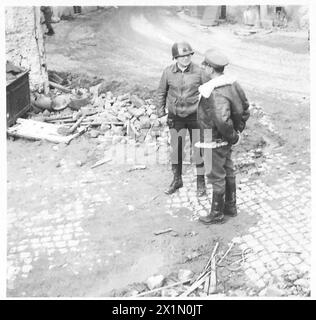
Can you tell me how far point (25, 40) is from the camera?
10367 millimetres

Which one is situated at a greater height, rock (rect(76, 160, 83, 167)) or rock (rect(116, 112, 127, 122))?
rock (rect(116, 112, 127, 122))

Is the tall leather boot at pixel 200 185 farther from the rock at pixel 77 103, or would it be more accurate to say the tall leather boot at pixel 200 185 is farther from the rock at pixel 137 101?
the rock at pixel 77 103

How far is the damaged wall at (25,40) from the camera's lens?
1012 cm

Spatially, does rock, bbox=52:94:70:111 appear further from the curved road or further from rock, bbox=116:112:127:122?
the curved road

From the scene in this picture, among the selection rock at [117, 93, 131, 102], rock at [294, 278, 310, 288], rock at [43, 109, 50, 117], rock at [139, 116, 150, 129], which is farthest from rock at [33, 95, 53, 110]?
rock at [294, 278, 310, 288]

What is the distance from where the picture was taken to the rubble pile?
9375mm

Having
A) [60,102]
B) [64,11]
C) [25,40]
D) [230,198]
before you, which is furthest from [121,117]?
[64,11]

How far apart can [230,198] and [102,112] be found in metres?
4.27

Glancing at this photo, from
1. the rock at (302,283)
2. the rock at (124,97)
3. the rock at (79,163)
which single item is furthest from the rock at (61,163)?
the rock at (302,283)

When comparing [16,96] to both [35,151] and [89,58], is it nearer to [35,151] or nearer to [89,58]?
[35,151]

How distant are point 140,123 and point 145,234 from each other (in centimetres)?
337

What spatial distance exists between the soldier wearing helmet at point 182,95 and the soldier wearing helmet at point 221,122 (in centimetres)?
66

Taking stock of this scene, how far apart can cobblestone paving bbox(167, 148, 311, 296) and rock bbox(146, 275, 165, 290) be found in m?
1.01

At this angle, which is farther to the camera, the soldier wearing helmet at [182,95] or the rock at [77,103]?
the rock at [77,103]
